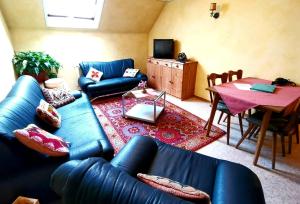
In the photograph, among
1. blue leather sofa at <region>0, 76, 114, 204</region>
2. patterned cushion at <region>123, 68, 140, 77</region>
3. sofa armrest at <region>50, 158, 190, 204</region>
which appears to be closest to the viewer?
sofa armrest at <region>50, 158, 190, 204</region>

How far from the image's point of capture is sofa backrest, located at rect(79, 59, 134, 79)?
428 centimetres

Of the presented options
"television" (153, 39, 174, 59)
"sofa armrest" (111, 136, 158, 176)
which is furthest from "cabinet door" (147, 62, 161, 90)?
"sofa armrest" (111, 136, 158, 176)

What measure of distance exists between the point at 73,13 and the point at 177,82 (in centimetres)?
280

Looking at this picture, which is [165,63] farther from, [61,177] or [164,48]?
[61,177]

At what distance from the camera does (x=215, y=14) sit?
3449 millimetres

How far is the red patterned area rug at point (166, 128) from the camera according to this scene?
2538 mm

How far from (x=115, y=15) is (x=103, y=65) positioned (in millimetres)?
1195

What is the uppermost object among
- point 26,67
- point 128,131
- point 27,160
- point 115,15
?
point 115,15

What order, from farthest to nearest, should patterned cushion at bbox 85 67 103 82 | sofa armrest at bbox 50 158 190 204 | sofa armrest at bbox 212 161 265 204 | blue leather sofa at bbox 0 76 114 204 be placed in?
patterned cushion at bbox 85 67 103 82 < blue leather sofa at bbox 0 76 114 204 < sofa armrest at bbox 212 161 265 204 < sofa armrest at bbox 50 158 190 204

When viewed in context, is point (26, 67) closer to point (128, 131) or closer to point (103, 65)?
point (103, 65)

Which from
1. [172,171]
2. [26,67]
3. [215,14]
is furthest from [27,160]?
[215,14]

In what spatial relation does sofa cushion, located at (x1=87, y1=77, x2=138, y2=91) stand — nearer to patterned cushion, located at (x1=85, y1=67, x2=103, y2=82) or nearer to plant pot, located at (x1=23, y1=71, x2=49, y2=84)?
patterned cushion, located at (x1=85, y1=67, x2=103, y2=82)

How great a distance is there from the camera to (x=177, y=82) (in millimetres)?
4027

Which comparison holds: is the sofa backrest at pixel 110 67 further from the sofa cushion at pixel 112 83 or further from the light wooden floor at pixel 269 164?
the light wooden floor at pixel 269 164
